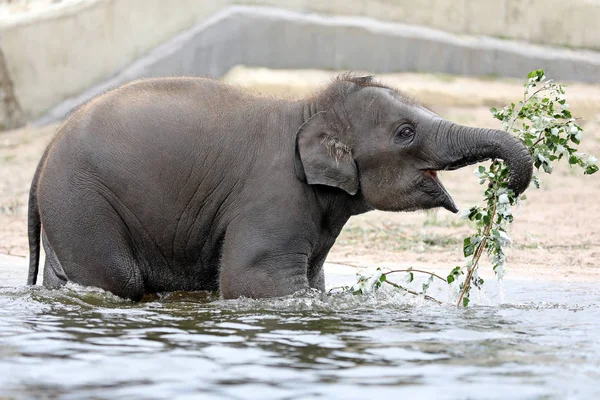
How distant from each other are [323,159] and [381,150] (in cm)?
36

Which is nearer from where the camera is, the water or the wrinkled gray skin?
the water

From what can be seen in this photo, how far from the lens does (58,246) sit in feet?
21.8

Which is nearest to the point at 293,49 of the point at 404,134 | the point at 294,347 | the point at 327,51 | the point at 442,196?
the point at 327,51

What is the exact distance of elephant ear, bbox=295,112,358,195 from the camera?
21.7 ft

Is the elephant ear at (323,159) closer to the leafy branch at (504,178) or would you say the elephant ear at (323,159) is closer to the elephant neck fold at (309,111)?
the elephant neck fold at (309,111)

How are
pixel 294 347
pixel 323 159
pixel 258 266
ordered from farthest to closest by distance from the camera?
pixel 323 159 < pixel 258 266 < pixel 294 347

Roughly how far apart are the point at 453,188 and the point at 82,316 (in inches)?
Answer: 310

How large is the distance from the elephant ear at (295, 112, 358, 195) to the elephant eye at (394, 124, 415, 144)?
0.98 feet

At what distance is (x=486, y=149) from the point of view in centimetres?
638

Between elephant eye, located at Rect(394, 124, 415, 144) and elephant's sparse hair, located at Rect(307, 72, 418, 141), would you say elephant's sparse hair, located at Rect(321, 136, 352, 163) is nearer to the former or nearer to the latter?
elephant's sparse hair, located at Rect(307, 72, 418, 141)

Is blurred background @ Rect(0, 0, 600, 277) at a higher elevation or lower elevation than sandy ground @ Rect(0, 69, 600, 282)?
higher

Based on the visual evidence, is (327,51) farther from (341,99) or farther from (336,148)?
(336,148)

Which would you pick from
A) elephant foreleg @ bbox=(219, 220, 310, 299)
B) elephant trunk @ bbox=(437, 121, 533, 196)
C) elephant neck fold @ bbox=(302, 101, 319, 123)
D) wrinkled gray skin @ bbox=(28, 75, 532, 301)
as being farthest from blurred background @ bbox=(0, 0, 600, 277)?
elephant foreleg @ bbox=(219, 220, 310, 299)

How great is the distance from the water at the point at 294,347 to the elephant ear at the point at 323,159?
708 millimetres
